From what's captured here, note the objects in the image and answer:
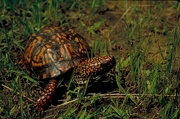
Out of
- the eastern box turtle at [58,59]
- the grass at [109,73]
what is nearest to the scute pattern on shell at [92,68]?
the eastern box turtle at [58,59]

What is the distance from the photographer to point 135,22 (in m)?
4.91

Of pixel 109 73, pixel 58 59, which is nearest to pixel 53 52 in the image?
pixel 58 59

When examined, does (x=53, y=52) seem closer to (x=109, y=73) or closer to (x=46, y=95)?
(x=46, y=95)

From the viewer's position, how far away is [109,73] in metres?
4.02

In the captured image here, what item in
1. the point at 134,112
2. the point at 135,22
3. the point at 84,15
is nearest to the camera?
the point at 134,112

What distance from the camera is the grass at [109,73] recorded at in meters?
3.54

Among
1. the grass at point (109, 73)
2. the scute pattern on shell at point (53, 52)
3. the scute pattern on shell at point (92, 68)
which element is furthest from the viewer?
the scute pattern on shell at point (53, 52)

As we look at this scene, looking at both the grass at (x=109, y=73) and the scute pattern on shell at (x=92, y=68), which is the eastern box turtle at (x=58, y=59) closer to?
the scute pattern on shell at (x=92, y=68)

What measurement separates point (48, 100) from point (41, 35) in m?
0.80

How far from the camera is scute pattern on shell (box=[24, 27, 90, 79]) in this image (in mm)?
3844

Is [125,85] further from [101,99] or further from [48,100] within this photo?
[48,100]

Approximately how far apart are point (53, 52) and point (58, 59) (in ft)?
0.32

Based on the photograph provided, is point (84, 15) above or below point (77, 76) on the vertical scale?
above

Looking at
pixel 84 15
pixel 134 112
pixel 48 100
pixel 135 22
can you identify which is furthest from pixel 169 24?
pixel 48 100
